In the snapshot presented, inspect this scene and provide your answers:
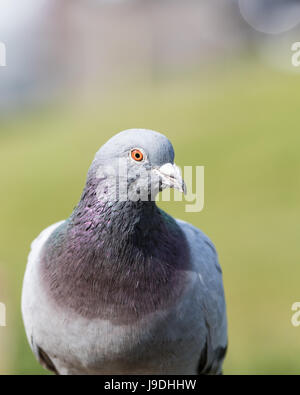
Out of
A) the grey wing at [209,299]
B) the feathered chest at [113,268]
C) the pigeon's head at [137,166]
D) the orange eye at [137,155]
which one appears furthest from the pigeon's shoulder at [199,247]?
the orange eye at [137,155]

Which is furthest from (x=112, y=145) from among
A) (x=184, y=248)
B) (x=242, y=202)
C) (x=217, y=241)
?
(x=242, y=202)

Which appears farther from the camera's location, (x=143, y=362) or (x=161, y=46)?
(x=161, y=46)

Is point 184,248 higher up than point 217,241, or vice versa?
point 184,248

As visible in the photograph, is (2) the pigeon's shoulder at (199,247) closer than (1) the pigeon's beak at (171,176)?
No

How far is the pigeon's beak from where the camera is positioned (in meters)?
1.70

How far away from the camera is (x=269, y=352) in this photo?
3.95 m

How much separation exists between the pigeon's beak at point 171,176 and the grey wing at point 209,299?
547 millimetres

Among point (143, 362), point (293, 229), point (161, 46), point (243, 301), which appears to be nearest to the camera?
point (143, 362)

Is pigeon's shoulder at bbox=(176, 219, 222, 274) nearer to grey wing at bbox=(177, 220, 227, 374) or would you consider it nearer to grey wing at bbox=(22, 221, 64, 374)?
grey wing at bbox=(177, 220, 227, 374)

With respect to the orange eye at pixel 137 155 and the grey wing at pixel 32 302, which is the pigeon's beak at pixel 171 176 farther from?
the grey wing at pixel 32 302

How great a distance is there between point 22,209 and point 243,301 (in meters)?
4.00

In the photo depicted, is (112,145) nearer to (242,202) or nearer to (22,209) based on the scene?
(242,202)

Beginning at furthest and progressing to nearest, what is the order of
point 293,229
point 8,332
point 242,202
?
1. point 242,202
2. point 293,229
3. point 8,332

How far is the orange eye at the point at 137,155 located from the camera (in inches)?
69.1
